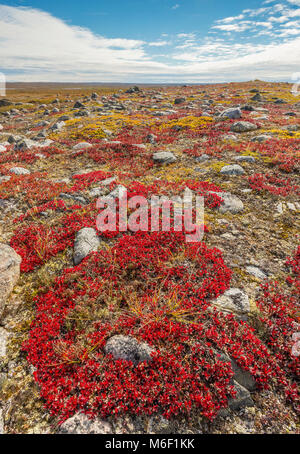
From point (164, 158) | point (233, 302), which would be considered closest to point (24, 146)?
point (164, 158)

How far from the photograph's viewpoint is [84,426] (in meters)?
3.96

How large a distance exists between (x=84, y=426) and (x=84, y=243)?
507 cm

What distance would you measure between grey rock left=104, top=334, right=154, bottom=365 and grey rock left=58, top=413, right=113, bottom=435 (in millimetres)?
1120

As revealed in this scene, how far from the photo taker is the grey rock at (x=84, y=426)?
3904 mm

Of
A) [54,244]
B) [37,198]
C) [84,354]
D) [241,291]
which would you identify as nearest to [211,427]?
[84,354]

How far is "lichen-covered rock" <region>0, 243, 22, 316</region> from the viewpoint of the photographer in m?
5.99

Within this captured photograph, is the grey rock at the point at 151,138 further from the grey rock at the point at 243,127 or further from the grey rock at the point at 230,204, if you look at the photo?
the grey rock at the point at 230,204

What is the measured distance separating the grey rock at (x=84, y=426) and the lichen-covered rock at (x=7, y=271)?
128 inches

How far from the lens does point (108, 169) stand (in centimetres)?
1538

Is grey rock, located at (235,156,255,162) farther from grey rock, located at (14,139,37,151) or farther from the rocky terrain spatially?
grey rock, located at (14,139,37,151)

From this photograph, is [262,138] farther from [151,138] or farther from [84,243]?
[84,243]

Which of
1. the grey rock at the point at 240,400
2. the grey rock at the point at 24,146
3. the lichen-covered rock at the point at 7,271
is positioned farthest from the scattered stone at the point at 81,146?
the grey rock at the point at 240,400
